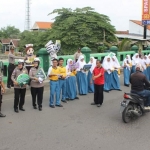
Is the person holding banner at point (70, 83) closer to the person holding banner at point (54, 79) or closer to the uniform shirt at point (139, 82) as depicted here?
the person holding banner at point (54, 79)

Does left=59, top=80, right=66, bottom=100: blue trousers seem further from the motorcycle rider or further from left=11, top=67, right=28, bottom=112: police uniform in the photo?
the motorcycle rider

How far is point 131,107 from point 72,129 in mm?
1621

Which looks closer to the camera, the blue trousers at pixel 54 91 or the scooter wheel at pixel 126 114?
the scooter wheel at pixel 126 114

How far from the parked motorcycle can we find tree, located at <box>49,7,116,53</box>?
15.3 metres

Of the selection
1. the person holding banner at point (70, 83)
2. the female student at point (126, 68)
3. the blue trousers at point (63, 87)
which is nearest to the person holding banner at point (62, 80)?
the blue trousers at point (63, 87)

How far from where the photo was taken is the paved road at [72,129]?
199 inches

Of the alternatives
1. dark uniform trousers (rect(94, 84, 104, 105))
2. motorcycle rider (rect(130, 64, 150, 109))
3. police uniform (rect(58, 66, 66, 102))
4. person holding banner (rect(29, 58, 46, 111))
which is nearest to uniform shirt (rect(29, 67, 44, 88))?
person holding banner (rect(29, 58, 46, 111))

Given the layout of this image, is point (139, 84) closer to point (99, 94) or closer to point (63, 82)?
point (99, 94)

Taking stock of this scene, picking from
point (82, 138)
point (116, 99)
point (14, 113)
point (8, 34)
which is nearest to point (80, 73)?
point (116, 99)

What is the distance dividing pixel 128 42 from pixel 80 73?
9.79 metres

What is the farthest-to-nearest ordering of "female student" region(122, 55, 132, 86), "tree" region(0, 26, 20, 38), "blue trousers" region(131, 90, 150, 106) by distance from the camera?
1. "tree" region(0, 26, 20, 38)
2. "female student" region(122, 55, 132, 86)
3. "blue trousers" region(131, 90, 150, 106)

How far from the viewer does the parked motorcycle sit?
635 cm

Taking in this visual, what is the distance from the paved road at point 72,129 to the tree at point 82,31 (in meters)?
14.3

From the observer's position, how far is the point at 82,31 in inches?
860
